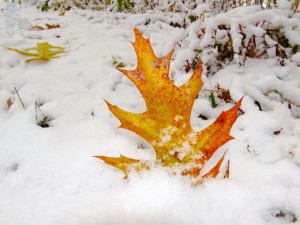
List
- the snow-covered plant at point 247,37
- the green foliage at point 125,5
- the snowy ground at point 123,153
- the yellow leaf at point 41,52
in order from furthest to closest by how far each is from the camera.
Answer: the green foliage at point 125,5, the yellow leaf at point 41,52, the snow-covered plant at point 247,37, the snowy ground at point 123,153

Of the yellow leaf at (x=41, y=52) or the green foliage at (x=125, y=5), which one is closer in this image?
the yellow leaf at (x=41, y=52)

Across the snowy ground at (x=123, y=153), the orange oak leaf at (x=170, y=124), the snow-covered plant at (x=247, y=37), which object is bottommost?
the snowy ground at (x=123, y=153)

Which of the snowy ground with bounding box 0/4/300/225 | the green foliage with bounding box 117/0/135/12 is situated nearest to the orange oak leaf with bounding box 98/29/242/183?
the snowy ground with bounding box 0/4/300/225

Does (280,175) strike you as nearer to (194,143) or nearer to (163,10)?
(194,143)

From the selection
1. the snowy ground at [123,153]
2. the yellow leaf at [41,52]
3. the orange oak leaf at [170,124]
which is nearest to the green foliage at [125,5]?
the yellow leaf at [41,52]

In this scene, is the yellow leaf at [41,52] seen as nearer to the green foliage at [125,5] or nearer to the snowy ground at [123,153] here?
the snowy ground at [123,153]

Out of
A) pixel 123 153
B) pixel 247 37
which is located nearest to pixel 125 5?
pixel 247 37

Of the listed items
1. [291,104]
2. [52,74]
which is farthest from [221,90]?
[52,74]

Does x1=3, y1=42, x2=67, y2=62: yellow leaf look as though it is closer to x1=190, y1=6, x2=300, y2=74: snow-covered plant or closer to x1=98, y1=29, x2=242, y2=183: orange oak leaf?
x1=190, y1=6, x2=300, y2=74: snow-covered plant

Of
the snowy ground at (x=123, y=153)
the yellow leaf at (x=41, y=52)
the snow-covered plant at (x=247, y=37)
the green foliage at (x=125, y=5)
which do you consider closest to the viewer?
the snowy ground at (x=123, y=153)
